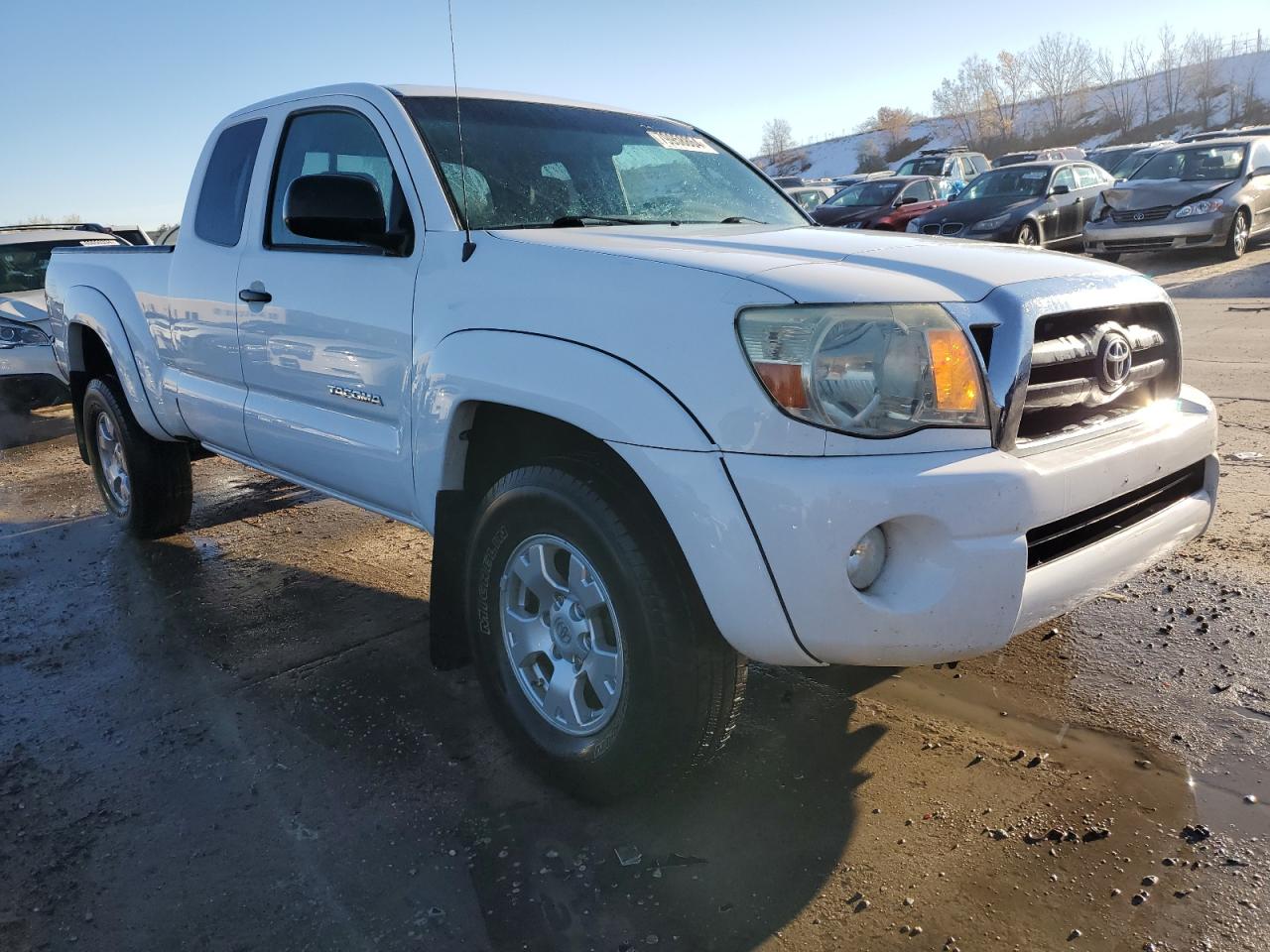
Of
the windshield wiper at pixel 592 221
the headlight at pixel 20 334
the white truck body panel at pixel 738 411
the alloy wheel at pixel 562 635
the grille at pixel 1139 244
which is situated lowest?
the alloy wheel at pixel 562 635

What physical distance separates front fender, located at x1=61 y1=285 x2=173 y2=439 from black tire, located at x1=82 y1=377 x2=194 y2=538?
11cm

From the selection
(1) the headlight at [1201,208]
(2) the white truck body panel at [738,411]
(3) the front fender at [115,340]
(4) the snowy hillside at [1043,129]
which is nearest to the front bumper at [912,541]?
(2) the white truck body panel at [738,411]

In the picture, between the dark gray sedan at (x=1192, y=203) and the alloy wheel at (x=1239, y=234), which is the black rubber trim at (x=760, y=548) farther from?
the alloy wheel at (x=1239, y=234)

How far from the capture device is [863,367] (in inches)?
83.9

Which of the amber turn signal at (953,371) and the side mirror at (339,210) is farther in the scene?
the side mirror at (339,210)

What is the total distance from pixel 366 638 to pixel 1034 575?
2.49 m

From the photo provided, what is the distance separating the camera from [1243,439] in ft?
17.7

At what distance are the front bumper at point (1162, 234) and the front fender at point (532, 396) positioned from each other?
44.5 feet

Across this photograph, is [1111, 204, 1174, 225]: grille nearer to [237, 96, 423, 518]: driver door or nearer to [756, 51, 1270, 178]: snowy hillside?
[237, 96, 423, 518]: driver door

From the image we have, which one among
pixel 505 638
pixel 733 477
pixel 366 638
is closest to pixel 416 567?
pixel 366 638

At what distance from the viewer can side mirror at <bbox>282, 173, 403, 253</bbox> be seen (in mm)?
2852

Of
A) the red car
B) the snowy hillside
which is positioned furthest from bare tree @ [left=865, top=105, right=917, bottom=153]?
the red car

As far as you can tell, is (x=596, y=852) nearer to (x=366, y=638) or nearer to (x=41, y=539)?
(x=366, y=638)

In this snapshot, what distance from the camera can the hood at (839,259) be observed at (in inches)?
86.8
